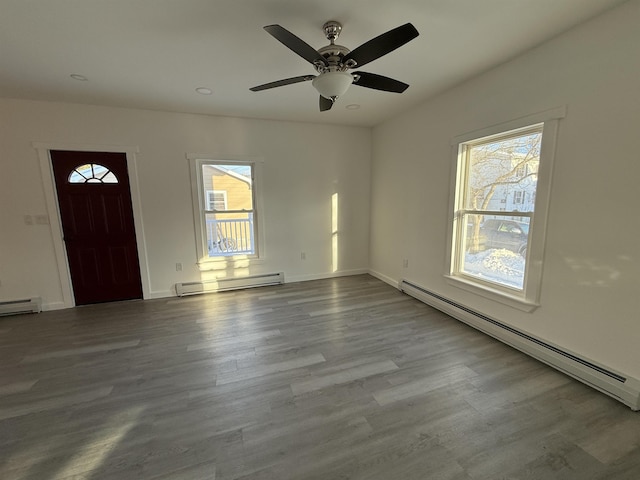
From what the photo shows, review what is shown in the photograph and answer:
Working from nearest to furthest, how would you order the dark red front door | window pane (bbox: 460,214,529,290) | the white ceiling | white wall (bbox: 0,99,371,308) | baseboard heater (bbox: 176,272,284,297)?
the white ceiling
window pane (bbox: 460,214,529,290)
white wall (bbox: 0,99,371,308)
the dark red front door
baseboard heater (bbox: 176,272,284,297)

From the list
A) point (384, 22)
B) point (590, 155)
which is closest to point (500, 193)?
point (590, 155)

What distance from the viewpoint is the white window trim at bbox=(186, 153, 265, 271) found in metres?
3.93

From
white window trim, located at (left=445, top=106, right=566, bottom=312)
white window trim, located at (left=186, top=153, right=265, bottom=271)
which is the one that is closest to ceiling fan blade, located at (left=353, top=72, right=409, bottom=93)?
white window trim, located at (left=445, top=106, right=566, bottom=312)

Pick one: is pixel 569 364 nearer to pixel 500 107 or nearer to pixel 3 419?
pixel 500 107

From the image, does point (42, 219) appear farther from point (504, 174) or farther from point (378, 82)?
point (504, 174)

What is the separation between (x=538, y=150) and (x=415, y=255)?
1.89m

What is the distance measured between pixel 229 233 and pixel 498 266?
3.70 m

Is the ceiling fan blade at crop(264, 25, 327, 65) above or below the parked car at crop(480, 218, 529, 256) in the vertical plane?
above

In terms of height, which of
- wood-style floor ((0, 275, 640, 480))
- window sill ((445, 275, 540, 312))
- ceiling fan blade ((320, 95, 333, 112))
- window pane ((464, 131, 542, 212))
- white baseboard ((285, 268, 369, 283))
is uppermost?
ceiling fan blade ((320, 95, 333, 112))

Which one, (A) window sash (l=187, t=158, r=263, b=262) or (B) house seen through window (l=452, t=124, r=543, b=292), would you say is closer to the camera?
(B) house seen through window (l=452, t=124, r=543, b=292)

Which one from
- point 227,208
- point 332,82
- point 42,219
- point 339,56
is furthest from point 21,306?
point 339,56

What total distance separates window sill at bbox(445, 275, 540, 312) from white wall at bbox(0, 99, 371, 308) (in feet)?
6.85

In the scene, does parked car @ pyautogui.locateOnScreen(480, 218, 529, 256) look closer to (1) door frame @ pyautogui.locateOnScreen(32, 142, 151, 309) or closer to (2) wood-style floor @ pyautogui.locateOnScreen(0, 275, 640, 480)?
(2) wood-style floor @ pyautogui.locateOnScreen(0, 275, 640, 480)

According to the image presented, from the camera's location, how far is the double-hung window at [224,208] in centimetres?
403
